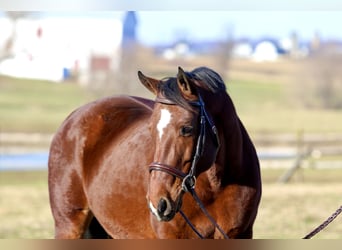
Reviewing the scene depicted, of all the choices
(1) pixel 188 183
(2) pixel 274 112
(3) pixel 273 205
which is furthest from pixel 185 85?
(2) pixel 274 112

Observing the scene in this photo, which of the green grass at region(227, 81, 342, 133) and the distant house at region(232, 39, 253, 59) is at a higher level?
the distant house at region(232, 39, 253, 59)

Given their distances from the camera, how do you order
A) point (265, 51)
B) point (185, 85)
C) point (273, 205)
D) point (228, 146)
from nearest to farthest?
point (185, 85), point (228, 146), point (273, 205), point (265, 51)

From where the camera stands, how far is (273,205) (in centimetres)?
1097


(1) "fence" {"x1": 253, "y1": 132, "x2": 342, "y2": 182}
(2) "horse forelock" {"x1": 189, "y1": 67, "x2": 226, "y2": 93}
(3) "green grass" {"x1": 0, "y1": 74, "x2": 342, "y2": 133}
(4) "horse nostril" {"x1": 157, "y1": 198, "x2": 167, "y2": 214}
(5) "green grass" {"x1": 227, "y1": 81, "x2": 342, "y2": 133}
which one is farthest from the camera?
(5) "green grass" {"x1": 227, "y1": 81, "x2": 342, "y2": 133}

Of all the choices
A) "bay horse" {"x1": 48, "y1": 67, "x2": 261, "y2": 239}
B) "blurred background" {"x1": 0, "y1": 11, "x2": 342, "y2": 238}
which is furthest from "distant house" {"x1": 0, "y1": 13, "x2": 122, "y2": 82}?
"bay horse" {"x1": 48, "y1": 67, "x2": 261, "y2": 239}

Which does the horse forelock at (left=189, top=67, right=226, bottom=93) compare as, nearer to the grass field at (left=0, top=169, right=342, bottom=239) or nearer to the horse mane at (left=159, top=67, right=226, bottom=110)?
the horse mane at (left=159, top=67, right=226, bottom=110)

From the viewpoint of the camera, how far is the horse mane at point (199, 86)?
3.32 metres

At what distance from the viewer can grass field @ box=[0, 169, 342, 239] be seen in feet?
28.6

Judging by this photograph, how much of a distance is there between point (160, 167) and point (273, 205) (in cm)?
798

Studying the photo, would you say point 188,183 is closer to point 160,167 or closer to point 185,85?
point 160,167

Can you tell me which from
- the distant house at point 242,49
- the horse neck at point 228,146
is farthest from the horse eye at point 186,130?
the distant house at point 242,49

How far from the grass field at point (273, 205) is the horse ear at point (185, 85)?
480 cm

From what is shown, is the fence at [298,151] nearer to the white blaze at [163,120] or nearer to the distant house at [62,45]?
the distant house at [62,45]

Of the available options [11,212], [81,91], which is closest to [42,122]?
[81,91]
